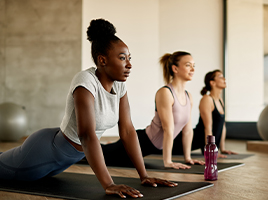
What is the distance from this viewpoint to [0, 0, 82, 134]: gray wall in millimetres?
5469

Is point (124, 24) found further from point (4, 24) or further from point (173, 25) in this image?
point (4, 24)

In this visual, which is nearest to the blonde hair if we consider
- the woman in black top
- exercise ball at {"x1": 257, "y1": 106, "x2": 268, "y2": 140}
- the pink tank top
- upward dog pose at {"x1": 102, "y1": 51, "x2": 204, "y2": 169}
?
upward dog pose at {"x1": 102, "y1": 51, "x2": 204, "y2": 169}

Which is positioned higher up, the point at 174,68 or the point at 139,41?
the point at 139,41

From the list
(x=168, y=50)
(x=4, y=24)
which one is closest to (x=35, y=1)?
(x=4, y=24)

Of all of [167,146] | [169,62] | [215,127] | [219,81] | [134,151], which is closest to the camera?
[134,151]

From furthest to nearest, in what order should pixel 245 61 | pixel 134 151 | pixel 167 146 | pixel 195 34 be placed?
pixel 195 34, pixel 245 61, pixel 167 146, pixel 134 151

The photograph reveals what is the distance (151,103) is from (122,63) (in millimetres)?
4398

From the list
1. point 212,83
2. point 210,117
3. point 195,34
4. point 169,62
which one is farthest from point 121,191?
point 195,34

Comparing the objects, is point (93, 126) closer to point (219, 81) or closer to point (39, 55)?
point (219, 81)

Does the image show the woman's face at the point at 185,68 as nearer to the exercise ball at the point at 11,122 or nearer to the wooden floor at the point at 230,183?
the wooden floor at the point at 230,183

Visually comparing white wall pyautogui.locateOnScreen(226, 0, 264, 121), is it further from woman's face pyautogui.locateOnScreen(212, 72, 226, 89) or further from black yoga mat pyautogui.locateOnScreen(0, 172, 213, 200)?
black yoga mat pyautogui.locateOnScreen(0, 172, 213, 200)

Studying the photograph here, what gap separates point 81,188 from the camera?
1.58 metres

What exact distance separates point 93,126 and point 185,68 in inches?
54.5

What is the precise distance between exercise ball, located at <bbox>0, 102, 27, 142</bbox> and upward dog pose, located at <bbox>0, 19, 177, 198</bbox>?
3.16 m
